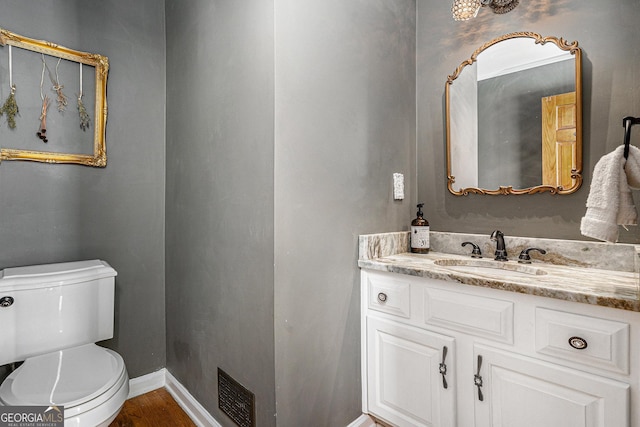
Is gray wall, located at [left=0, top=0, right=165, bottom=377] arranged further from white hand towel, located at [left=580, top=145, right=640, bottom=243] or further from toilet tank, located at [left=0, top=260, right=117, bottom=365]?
white hand towel, located at [left=580, top=145, right=640, bottom=243]

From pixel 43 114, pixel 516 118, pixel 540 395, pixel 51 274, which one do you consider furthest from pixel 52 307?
pixel 516 118

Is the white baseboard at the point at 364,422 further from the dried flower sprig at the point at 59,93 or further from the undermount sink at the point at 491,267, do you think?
the dried flower sprig at the point at 59,93

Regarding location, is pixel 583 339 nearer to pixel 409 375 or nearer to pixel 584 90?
pixel 409 375

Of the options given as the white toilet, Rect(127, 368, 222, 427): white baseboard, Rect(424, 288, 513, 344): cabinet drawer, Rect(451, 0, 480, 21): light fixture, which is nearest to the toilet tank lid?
the white toilet

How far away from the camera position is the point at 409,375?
4.51 ft

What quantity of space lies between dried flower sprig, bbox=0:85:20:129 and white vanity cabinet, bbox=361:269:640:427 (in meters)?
1.83

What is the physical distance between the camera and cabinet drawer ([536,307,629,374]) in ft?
3.01

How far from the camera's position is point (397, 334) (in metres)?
1.41

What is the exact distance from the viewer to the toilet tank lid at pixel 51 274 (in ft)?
4.53

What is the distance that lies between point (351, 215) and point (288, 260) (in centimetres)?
40

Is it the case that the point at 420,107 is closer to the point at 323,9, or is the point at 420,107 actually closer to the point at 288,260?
the point at 323,9

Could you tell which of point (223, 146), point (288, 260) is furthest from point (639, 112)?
point (223, 146)

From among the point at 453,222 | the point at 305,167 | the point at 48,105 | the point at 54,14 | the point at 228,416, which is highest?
the point at 54,14

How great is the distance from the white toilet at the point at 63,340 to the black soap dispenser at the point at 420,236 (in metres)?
1.50
